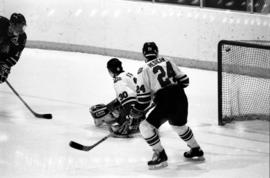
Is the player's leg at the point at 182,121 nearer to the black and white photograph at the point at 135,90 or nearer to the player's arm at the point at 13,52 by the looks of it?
the black and white photograph at the point at 135,90

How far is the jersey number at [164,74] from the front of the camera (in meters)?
6.22

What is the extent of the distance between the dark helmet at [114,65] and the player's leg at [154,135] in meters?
0.84

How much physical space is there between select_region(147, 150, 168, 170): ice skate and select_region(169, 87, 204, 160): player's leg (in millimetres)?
215

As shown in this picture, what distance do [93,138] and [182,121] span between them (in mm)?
1274

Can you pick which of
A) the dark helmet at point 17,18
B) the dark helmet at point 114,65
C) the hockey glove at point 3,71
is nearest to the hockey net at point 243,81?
the dark helmet at point 114,65

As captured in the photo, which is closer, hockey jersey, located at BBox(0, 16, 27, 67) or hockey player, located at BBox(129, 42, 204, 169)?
hockey player, located at BBox(129, 42, 204, 169)

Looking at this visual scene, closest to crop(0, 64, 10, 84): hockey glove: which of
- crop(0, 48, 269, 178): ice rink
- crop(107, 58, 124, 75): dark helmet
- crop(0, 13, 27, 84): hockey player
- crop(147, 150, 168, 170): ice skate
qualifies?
crop(0, 13, 27, 84): hockey player

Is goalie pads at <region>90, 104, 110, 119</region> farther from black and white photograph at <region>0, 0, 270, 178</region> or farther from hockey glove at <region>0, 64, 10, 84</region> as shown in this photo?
hockey glove at <region>0, 64, 10, 84</region>

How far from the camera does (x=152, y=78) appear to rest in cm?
624

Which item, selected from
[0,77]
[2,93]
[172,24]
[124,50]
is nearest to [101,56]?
[124,50]

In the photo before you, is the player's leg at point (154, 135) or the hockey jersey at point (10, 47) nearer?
the player's leg at point (154, 135)

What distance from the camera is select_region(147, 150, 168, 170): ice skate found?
6.39 meters

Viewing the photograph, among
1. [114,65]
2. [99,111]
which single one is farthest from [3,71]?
[114,65]

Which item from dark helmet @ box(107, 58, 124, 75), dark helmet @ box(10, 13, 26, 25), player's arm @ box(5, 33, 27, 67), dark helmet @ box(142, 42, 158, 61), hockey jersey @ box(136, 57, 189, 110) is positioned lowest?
player's arm @ box(5, 33, 27, 67)
